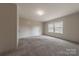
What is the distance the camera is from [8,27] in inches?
103

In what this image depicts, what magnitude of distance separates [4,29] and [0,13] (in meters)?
0.52

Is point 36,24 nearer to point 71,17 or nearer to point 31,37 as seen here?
point 31,37

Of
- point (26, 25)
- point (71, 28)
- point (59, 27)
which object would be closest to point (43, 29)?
point (59, 27)

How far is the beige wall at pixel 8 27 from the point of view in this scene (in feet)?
8.28

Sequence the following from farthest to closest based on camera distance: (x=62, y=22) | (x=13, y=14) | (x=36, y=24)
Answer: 1. (x=62, y=22)
2. (x=36, y=24)
3. (x=13, y=14)

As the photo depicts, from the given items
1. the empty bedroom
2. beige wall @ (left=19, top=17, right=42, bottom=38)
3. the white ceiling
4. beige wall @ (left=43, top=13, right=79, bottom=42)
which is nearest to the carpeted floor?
the empty bedroom

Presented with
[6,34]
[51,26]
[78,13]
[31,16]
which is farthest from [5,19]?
[51,26]

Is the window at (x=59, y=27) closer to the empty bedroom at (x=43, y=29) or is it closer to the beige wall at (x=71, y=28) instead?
the empty bedroom at (x=43, y=29)

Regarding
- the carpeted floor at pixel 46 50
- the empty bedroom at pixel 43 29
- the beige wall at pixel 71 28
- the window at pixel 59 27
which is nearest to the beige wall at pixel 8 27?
the empty bedroom at pixel 43 29

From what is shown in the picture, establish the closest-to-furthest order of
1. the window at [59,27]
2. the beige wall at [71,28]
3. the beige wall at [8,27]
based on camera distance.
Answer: the beige wall at [8,27]
the beige wall at [71,28]
the window at [59,27]

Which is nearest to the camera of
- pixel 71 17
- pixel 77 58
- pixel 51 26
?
pixel 77 58

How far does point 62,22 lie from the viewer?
5.20 metres

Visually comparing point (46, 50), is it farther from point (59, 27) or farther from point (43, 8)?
point (59, 27)

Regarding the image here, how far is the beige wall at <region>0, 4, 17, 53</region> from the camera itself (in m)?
2.52
